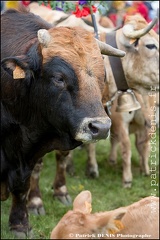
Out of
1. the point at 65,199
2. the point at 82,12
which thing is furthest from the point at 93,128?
the point at 65,199

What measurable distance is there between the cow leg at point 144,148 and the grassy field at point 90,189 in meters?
0.13

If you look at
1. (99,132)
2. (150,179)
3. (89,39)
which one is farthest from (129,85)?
(99,132)

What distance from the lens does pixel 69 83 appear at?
4184mm

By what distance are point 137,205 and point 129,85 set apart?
2.36 meters

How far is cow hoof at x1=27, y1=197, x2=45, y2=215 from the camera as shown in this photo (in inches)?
252

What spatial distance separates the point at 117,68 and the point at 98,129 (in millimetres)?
2694

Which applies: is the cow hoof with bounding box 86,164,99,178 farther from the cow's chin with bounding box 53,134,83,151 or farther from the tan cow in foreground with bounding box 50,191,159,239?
the tan cow in foreground with bounding box 50,191,159,239

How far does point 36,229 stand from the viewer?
19.3 ft

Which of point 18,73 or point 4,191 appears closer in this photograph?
point 18,73

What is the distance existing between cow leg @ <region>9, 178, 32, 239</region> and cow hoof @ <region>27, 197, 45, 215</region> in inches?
20.6

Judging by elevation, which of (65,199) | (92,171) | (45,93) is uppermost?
(45,93)

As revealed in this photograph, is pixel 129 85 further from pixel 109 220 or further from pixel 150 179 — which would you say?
pixel 109 220

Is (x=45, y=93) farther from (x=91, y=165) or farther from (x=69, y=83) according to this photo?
(x=91, y=165)

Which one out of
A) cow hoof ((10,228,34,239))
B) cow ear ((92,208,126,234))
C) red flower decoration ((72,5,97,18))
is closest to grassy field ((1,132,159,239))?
cow hoof ((10,228,34,239))
